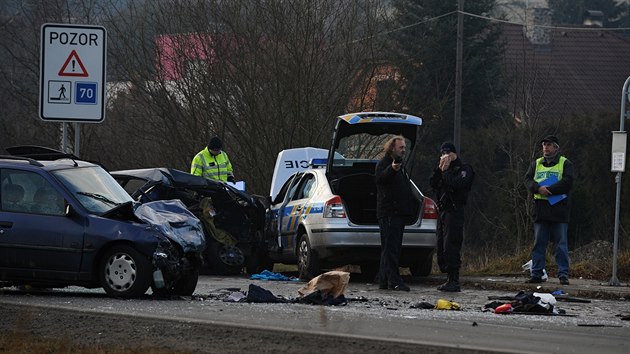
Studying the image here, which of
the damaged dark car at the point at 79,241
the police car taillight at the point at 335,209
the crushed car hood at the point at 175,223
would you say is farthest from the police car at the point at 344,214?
the damaged dark car at the point at 79,241

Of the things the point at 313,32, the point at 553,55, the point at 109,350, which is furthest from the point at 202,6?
the point at 553,55

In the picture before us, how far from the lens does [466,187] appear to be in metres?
15.9

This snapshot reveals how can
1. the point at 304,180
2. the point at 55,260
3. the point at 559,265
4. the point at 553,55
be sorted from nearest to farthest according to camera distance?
1. the point at 55,260
2. the point at 559,265
3. the point at 304,180
4. the point at 553,55

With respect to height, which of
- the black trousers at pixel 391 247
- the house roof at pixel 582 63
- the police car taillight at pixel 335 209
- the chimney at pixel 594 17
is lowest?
the black trousers at pixel 391 247

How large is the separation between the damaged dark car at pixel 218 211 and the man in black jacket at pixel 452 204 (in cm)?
414

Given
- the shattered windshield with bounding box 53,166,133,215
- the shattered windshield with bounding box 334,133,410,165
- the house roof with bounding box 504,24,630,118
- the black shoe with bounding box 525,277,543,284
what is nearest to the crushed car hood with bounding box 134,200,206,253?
the shattered windshield with bounding box 53,166,133,215

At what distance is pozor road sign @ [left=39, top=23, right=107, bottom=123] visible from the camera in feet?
54.1

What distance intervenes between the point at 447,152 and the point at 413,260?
2132 millimetres

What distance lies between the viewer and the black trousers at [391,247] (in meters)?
16.0

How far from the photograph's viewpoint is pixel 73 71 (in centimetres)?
1659

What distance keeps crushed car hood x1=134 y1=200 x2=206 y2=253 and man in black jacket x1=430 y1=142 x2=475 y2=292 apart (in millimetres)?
3258

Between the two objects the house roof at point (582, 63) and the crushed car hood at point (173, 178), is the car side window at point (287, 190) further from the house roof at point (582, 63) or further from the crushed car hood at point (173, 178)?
the house roof at point (582, 63)

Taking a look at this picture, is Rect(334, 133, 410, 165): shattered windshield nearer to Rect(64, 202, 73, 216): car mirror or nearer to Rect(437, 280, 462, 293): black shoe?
Rect(437, 280, 462, 293): black shoe

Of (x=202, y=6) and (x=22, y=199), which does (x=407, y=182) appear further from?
(x=202, y=6)
